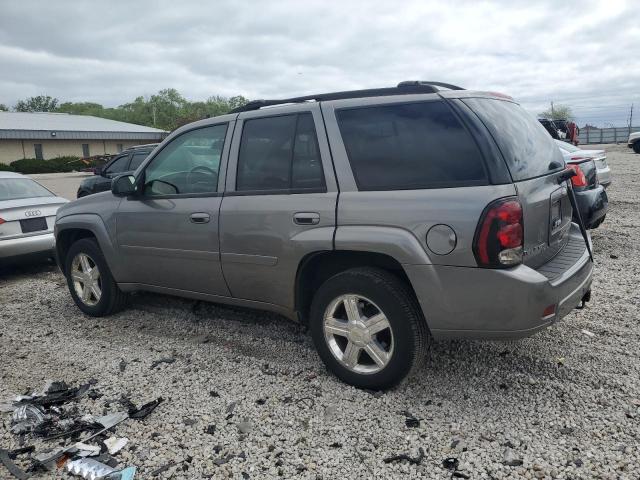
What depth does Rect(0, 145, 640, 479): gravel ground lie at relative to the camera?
2801 mm

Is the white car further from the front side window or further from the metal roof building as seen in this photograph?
the metal roof building

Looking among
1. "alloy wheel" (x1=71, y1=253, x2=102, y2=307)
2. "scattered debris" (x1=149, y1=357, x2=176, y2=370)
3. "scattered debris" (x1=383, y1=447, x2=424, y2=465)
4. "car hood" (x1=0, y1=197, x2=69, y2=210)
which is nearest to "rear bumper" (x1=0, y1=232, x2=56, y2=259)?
"car hood" (x1=0, y1=197, x2=69, y2=210)

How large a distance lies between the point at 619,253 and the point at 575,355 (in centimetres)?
363

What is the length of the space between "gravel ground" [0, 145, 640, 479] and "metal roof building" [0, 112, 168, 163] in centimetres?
4538

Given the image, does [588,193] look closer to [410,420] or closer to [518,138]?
[518,138]

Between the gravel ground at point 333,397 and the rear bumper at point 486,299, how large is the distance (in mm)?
552

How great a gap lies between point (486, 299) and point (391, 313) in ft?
1.91

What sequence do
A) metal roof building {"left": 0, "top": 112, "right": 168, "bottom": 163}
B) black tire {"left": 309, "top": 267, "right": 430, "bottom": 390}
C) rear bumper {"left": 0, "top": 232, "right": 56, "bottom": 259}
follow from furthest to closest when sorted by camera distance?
metal roof building {"left": 0, "top": 112, "right": 168, "bottom": 163} → rear bumper {"left": 0, "top": 232, "right": 56, "bottom": 259} → black tire {"left": 309, "top": 267, "right": 430, "bottom": 390}

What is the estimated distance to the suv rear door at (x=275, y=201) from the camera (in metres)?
3.54

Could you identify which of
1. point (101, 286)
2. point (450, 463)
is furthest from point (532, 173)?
point (101, 286)

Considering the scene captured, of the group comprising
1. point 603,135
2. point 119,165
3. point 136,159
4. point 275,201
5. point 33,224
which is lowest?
point 33,224

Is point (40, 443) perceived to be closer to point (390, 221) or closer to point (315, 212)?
point (315, 212)

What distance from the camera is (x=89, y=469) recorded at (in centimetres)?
281

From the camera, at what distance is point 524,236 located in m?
3.03
